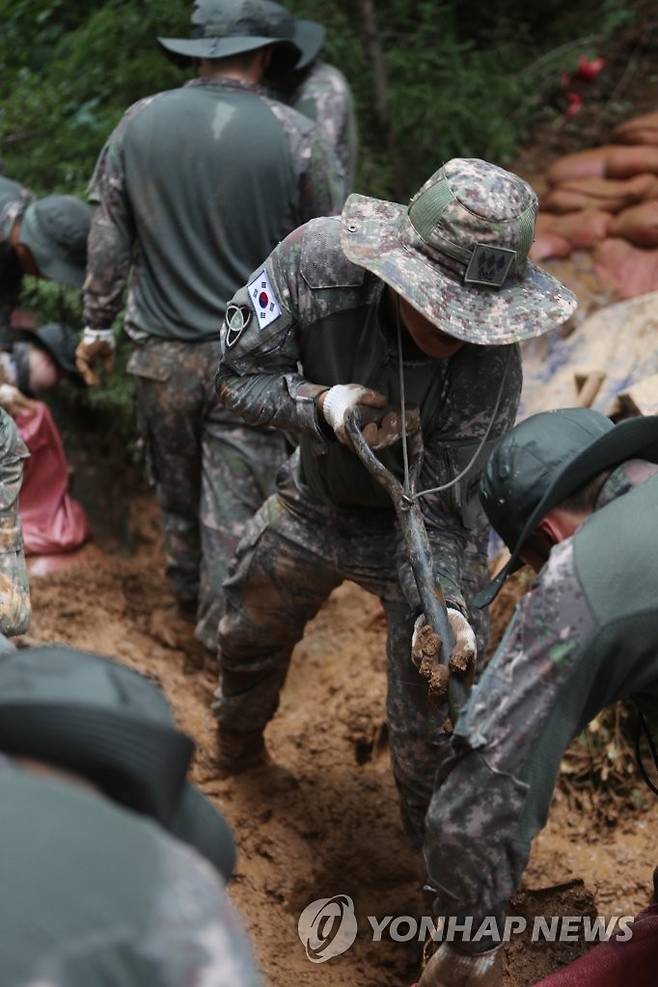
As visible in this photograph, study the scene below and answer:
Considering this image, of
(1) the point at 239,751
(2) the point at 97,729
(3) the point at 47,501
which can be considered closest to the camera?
(2) the point at 97,729

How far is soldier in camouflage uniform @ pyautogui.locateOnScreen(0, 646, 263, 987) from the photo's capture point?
1389 mm

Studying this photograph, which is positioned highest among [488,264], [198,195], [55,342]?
[488,264]

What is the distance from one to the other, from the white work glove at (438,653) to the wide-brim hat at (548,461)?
1.11 ft

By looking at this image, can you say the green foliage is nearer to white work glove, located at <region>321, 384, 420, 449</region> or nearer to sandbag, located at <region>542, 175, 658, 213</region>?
sandbag, located at <region>542, 175, 658, 213</region>

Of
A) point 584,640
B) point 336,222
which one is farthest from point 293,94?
point 584,640

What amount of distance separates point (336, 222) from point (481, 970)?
6.33 ft

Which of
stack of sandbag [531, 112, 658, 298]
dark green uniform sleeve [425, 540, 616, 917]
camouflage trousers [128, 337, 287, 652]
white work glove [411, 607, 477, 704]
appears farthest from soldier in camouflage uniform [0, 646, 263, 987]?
stack of sandbag [531, 112, 658, 298]

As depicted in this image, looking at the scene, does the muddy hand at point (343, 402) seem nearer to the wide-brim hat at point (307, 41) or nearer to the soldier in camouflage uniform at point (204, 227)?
the soldier in camouflage uniform at point (204, 227)

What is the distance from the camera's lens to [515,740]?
2363mm

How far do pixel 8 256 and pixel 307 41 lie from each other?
1545 millimetres

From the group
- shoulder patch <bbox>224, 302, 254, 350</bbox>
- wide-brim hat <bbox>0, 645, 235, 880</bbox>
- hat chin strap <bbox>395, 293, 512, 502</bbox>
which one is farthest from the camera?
shoulder patch <bbox>224, 302, 254, 350</bbox>
